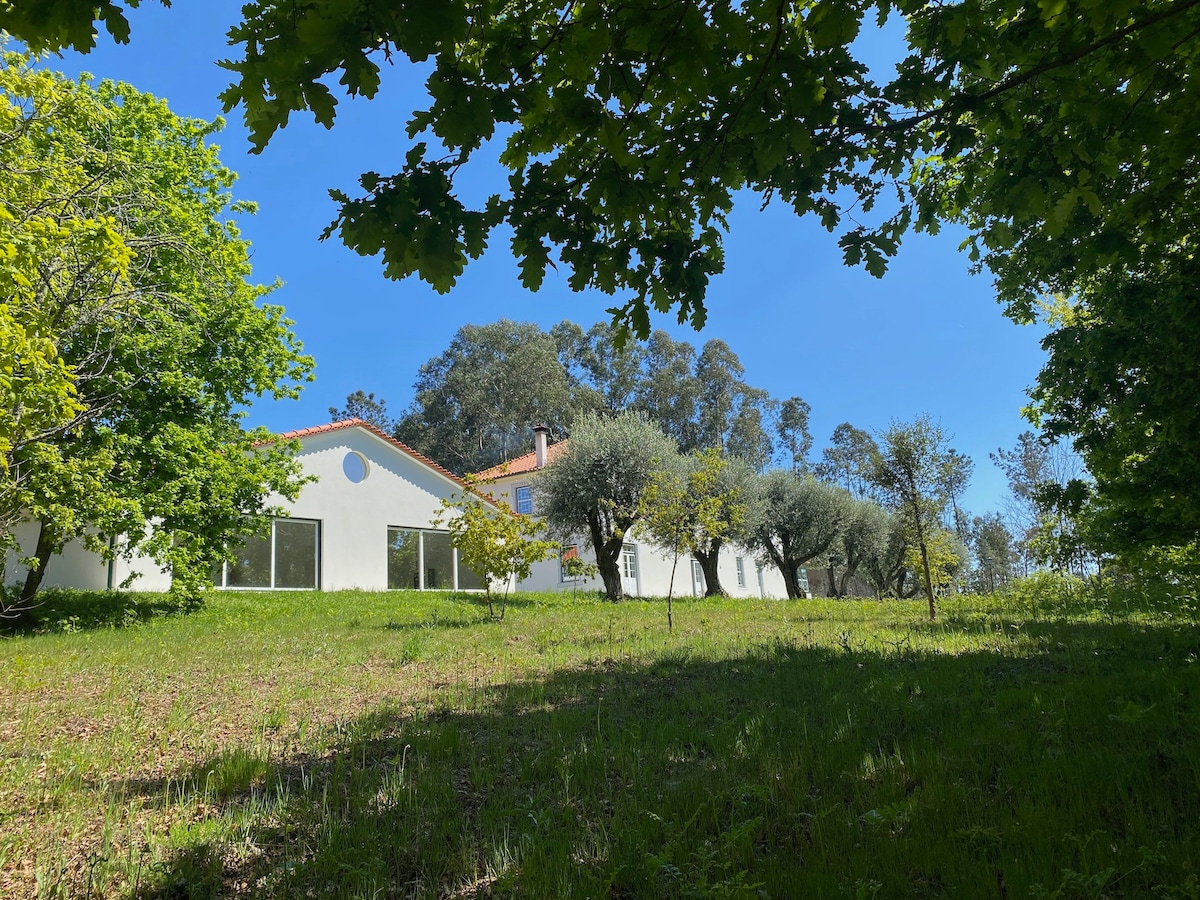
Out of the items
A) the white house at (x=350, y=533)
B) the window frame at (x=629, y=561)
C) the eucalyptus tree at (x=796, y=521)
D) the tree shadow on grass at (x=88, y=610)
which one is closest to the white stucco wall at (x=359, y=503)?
the white house at (x=350, y=533)

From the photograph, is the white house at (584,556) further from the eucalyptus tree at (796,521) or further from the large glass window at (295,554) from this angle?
the large glass window at (295,554)

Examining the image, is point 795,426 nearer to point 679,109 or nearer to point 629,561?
point 629,561

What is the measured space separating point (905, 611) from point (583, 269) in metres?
15.8

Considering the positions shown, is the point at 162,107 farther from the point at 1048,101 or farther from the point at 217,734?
the point at 1048,101

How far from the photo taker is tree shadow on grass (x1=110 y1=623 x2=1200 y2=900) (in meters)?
2.91

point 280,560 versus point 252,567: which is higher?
point 280,560

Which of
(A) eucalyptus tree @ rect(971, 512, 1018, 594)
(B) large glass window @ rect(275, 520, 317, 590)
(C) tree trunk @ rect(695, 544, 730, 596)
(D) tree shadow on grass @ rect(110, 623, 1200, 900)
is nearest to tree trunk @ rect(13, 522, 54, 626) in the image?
(B) large glass window @ rect(275, 520, 317, 590)

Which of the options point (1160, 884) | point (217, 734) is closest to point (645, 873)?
point (1160, 884)

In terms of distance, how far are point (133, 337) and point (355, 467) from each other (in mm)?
9831

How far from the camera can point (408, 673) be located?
794cm

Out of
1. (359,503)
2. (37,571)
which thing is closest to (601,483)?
(359,503)

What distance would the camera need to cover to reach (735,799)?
12.3ft

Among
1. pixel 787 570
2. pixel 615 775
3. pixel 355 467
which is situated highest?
pixel 355 467

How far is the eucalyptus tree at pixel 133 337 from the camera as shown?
7559 millimetres
